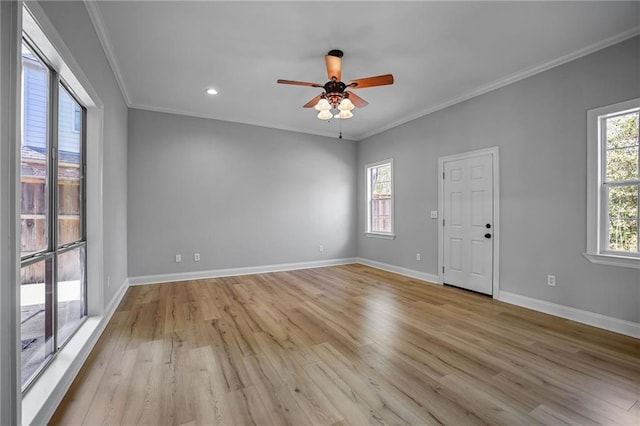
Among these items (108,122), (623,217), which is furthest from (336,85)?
(623,217)

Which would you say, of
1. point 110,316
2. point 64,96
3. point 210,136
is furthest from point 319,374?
point 210,136

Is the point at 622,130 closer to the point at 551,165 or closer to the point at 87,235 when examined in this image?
the point at 551,165

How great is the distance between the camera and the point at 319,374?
6.82 feet

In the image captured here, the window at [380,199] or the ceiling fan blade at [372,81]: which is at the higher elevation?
the ceiling fan blade at [372,81]

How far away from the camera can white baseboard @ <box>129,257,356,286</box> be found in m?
4.63

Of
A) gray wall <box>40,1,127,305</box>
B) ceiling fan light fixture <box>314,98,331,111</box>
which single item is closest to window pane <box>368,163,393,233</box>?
ceiling fan light fixture <box>314,98,331,111</box>

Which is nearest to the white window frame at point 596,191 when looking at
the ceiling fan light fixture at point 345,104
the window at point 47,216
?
the ceiling fan light fixture at point 345,104

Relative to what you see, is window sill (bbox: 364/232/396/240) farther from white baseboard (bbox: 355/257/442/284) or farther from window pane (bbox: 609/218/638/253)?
window pane (bbox: 609/218/638/253)

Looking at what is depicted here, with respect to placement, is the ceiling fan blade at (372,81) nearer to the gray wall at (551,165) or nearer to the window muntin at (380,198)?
the gray wall at (551,165)

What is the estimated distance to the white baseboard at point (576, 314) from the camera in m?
2.73

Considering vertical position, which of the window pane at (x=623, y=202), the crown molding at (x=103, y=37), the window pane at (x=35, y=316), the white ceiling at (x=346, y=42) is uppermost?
the white ceiling at (x=346, y=42)

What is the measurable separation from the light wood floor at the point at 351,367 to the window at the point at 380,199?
2365 millimetres

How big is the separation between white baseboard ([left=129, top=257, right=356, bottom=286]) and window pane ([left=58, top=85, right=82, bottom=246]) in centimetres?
225

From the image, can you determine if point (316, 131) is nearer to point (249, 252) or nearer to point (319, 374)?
point (249, 252)
